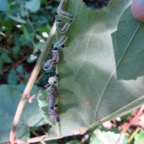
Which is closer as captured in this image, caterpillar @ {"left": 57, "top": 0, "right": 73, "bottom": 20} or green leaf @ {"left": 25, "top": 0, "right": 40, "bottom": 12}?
caterpillar @ {"left": 57, "top": 0, "right": 73, "bottom": 20}

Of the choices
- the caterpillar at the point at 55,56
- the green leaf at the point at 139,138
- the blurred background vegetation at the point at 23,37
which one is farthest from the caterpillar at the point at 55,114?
the blurred background vegetation at the point at 23,37

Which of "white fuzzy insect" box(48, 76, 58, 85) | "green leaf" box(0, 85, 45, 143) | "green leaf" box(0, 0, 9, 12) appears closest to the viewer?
"white fuzzy insect" box(48, 76, 58, 85)

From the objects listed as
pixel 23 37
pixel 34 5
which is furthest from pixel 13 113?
pixel 23 37

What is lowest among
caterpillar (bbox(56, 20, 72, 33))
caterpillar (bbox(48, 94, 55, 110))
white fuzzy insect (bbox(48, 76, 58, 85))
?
caterpillar (bbox(48, 94, 55, 110))

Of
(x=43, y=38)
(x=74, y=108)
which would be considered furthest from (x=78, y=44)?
(x=43, y=38)

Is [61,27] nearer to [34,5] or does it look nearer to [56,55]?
[56,55]

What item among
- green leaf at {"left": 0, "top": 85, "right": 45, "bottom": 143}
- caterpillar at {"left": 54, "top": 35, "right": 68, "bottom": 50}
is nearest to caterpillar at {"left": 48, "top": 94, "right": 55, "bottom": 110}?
caterpillar at {"left": 54, "top": 35, "right": 68, "bottom": 50}

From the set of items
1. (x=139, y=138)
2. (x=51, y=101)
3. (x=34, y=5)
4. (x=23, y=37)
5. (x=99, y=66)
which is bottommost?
(x=23, y=37)

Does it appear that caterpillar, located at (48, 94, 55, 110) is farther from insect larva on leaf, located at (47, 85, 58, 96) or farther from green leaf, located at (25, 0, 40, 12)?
green leaf, located at (25, 0, 40, 12)
